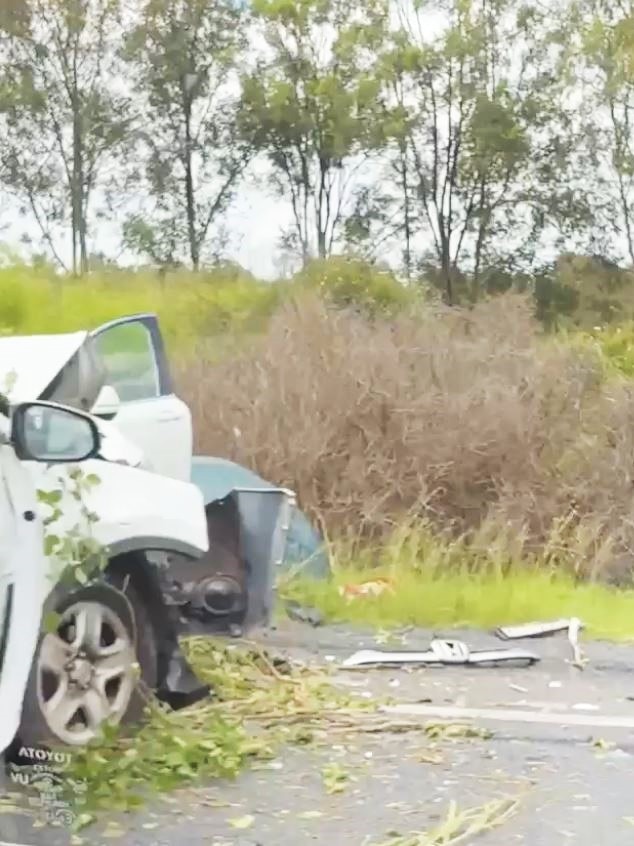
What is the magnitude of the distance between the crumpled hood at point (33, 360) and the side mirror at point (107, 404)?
0.77 feet

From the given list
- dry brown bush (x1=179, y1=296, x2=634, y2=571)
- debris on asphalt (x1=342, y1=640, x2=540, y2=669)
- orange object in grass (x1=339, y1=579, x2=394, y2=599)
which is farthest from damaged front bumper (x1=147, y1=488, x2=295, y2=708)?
dry brown bush (x1=179, y1=296, x2=634, y2=571)

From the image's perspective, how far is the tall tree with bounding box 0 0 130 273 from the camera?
13.1 meters

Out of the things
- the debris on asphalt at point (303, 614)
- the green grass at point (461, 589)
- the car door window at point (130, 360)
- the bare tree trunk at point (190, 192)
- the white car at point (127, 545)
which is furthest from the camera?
the bare tree trunk at point (190, 192)

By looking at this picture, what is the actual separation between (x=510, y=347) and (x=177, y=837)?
8059 mm

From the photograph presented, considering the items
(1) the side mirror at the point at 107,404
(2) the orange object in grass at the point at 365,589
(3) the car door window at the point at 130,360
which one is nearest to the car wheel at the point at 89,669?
(1) the side mirror at the point at 107,404

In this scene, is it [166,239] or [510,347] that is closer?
[510,347]

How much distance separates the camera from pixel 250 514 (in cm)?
535

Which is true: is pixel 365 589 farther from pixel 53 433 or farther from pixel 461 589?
pixel 53 433

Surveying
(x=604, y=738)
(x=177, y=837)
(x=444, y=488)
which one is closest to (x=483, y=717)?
(x=604, y=738)

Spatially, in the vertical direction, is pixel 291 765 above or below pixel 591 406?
below

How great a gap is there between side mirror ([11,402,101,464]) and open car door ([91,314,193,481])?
3.39ft

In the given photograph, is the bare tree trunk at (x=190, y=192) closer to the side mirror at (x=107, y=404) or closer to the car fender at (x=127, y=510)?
the side mirror at (x=107, y=404)

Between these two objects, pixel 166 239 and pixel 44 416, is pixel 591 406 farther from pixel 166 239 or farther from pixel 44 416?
pixel 44 416

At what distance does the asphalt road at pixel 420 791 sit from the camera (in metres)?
3.64
